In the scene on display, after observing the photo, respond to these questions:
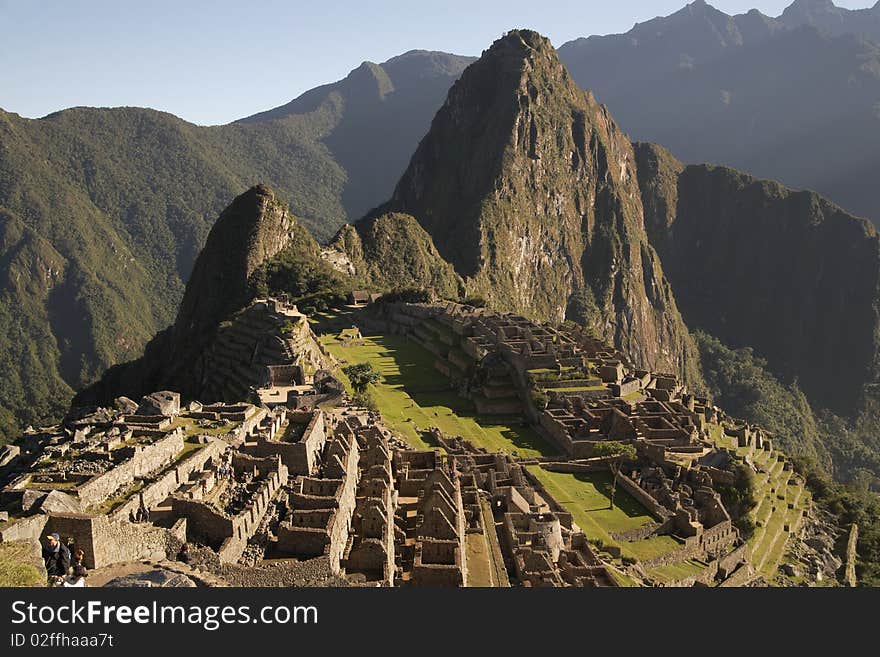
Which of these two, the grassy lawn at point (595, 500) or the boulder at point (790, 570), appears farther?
the boulder at point (790, 570)

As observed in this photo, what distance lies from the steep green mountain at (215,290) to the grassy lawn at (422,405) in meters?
18.1

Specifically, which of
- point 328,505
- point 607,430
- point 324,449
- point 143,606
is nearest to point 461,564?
point 328,505

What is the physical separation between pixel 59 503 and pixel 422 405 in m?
41.2

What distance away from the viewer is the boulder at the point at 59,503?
1806cm

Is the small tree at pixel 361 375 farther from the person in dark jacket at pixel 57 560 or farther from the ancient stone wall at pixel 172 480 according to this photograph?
the person in dark jacket at pixel 57 560

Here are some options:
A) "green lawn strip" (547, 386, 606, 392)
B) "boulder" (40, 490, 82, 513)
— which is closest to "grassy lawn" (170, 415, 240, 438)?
"boulder" (40, 490, 82, 513)

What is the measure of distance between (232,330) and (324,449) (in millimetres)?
49855

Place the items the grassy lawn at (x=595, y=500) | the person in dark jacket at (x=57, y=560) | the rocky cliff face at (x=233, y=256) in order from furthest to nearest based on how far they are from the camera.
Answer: the rocky cliff face at (x=233, y=256)
the grassy lawn at (x=595, y=500)
the person in dark jacket at (x=57, y=560)

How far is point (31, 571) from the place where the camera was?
48.0 feet

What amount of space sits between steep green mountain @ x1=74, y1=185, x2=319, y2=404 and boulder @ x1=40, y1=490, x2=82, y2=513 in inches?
2399

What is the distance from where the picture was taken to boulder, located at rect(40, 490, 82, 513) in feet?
59.3

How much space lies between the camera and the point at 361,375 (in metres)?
59.2

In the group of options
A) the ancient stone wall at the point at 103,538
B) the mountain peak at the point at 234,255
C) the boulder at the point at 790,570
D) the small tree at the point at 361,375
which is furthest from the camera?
the mountain peak at the point at 234,255

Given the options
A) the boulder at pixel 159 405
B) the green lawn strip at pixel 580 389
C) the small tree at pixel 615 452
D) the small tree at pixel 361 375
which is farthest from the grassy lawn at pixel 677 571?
the small tree at pixel 361 375
